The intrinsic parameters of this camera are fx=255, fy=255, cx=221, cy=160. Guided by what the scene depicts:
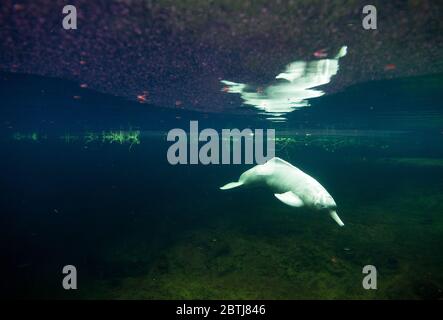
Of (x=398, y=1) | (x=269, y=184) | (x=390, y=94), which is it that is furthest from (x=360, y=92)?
(x=398, y=1)

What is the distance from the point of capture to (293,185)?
783 centimetres

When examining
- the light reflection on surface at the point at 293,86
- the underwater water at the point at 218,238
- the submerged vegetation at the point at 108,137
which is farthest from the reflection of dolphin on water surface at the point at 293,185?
the submerged vegetation at the point at 108,137

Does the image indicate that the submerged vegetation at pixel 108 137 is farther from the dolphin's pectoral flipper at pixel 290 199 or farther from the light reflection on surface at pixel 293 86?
the dolphin's pectoral flipper at pixel 290 199

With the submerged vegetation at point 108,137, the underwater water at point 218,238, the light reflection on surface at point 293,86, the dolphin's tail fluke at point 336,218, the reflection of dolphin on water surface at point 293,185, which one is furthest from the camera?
the submerged vegetation at point 108,137

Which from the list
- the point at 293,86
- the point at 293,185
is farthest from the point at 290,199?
the point at 293,86

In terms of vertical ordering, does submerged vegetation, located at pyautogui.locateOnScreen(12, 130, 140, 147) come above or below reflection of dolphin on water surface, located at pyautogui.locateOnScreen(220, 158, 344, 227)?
above

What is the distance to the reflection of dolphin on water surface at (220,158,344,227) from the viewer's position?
6.77 m

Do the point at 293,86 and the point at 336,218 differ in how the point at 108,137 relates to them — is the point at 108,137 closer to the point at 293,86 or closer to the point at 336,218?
the point at 293,86

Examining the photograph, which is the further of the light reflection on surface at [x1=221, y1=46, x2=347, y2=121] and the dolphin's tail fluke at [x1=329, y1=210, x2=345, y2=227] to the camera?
the light reflection on surface at [x1=221, y1=46, x2=347, y2=121]

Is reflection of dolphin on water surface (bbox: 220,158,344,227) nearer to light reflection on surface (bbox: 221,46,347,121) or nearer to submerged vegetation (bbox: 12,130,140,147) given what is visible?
light reflection on surface (bbox: 221,46,347,121)

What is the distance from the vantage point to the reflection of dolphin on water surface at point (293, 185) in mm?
6770

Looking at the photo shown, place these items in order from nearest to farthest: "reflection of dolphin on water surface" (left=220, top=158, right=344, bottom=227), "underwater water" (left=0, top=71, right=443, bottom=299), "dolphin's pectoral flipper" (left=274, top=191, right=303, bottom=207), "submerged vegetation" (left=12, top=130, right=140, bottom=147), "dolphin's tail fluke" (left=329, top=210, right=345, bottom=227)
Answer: "underwater water" (left=0, top=71, right=443, bottom=299), "dolphin's tail fluke" (left=329, top=210, right=345, bottom=227), "reflection of dolphin on water surface" (left=220, top=158, right=344, bottom=227), "dolphin's pectoral flipper" (left=274, top=191, right=303, bottom=207), "submerged vegetation" (left=12, top=130, right=140, bottom=147)

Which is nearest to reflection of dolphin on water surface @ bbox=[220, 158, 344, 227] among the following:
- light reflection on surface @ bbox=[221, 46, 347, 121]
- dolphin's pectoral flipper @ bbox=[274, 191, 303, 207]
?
dolphin's pectoral flipper @ bbox=[274, 191, 303, 207]

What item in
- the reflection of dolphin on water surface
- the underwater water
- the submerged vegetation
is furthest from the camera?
the submerged vegetation
